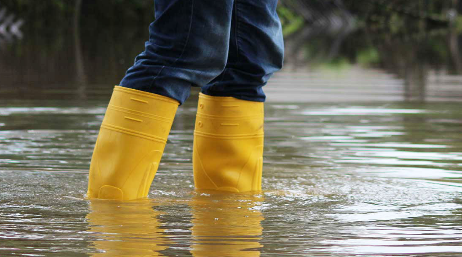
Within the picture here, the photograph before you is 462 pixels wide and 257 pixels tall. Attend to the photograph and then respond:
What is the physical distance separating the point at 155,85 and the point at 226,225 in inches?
16.0

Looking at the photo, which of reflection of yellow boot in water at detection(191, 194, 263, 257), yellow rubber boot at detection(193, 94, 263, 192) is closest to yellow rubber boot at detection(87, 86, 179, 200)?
reflection of yellow boot in water at detection(191, 194, 263, 257)

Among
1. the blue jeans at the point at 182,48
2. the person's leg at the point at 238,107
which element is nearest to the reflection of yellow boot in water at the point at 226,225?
the person's leg at the point at 238,107

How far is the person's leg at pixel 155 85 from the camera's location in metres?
2.25

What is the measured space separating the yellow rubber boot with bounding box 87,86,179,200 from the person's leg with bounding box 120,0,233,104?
3 cm

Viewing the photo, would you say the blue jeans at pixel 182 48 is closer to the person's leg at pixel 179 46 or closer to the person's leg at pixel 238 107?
the person's leg at pixel 179 46

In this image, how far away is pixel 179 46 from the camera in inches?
88.7

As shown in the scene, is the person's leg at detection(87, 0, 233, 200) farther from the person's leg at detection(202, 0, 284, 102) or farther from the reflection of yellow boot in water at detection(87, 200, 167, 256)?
the person's leg at detection(202, 0, 284, 102)

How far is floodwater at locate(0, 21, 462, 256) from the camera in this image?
6.21ft

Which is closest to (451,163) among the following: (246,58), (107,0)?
(246,58)

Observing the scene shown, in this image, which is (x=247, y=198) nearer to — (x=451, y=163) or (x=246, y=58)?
(x=246, y=58)

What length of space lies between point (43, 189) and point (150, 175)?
13.7 inches

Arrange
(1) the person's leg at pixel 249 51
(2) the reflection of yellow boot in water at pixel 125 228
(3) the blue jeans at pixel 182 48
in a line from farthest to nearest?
(1) the person's leg at pixel 249 51, (3) the blue jeans at pixel 182 48, (2) the reflection of yellow boot in water at pixel 125 228

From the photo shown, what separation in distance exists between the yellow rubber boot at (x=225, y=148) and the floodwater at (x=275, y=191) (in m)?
0.07

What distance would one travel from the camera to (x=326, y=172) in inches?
116
